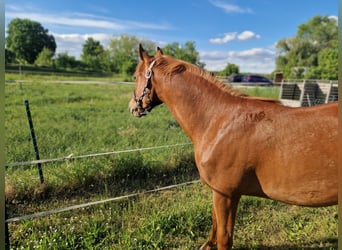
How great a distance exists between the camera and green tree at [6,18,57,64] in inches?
2511

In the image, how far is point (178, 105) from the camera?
8.80 ft

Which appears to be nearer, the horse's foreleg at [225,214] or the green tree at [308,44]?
the horse's foreleg at [225,214]

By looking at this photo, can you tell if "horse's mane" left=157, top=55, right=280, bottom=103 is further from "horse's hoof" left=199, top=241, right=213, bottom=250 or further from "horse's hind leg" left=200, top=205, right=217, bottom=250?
"horse's hoof" left=199, top=241, right=213, bottom=250

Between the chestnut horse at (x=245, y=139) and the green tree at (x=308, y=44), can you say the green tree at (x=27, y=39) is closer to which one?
→ the green tree at (x=308, y=44)

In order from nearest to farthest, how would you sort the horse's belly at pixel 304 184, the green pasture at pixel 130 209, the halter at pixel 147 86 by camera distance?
the horse's belly at pixel 304 184 → the halter at pixel 147 86 → the green pasture at pixel 130 209

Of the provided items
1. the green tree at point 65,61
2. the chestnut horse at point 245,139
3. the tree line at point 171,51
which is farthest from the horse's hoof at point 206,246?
the green tree at point 65,61

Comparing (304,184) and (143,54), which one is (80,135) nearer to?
(143,54)

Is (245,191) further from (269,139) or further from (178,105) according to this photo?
(178,105)

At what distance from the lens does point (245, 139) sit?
7.46ft

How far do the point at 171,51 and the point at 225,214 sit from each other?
121 ft

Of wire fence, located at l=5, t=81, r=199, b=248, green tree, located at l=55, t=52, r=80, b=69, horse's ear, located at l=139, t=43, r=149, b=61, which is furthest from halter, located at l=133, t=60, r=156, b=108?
green tree, located at l=55, t=52, r=80, b=69

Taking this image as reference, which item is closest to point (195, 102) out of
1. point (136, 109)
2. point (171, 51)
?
point (136, 109)

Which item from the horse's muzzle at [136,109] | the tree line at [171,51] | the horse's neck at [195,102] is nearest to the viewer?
the horse's neck at [195,102]

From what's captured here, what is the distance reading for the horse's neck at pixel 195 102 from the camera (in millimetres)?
2557
